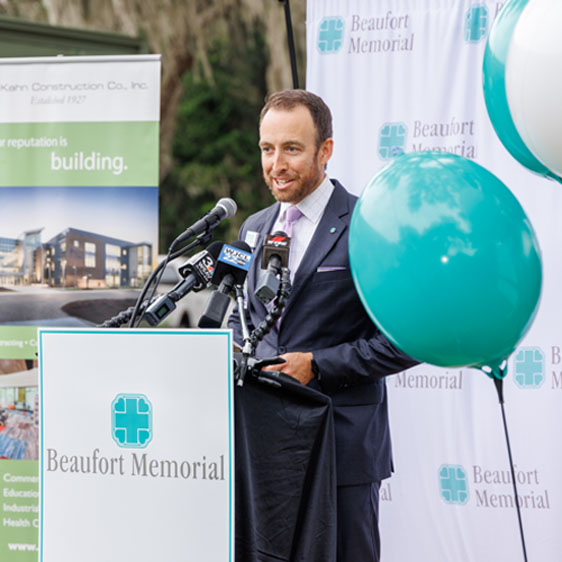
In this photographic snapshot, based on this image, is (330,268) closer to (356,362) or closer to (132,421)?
(356,362)

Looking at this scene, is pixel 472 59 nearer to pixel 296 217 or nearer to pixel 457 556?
pixel 296 217

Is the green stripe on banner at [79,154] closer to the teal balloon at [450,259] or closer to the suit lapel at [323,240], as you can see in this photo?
the suit lapel at [323,240]

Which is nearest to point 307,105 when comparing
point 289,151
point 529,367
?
point 289,151

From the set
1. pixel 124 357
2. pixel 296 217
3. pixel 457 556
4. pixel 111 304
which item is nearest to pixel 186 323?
pixel 111 304

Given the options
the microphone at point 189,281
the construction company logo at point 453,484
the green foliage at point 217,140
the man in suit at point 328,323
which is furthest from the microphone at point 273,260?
the green foliage at point 217,140

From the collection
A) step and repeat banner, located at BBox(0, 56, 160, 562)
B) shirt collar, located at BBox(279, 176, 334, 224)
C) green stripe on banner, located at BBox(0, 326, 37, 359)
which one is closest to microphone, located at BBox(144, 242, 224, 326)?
shirt collar, located at BBox(279, 176, 334, 224)

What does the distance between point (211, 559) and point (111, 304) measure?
5.52ft

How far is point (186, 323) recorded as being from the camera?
629cm

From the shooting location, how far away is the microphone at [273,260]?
1621 millimetres

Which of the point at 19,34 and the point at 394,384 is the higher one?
the point at 19,34

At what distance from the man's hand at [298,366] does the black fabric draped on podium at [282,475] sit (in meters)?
0.21

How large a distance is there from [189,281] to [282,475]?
0.49 metres

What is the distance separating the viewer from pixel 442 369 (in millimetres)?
2986

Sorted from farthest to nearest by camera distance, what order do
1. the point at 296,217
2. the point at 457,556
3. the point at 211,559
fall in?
1. the point at 457,556
2. the point at 296,217
3. the point at 211,559
